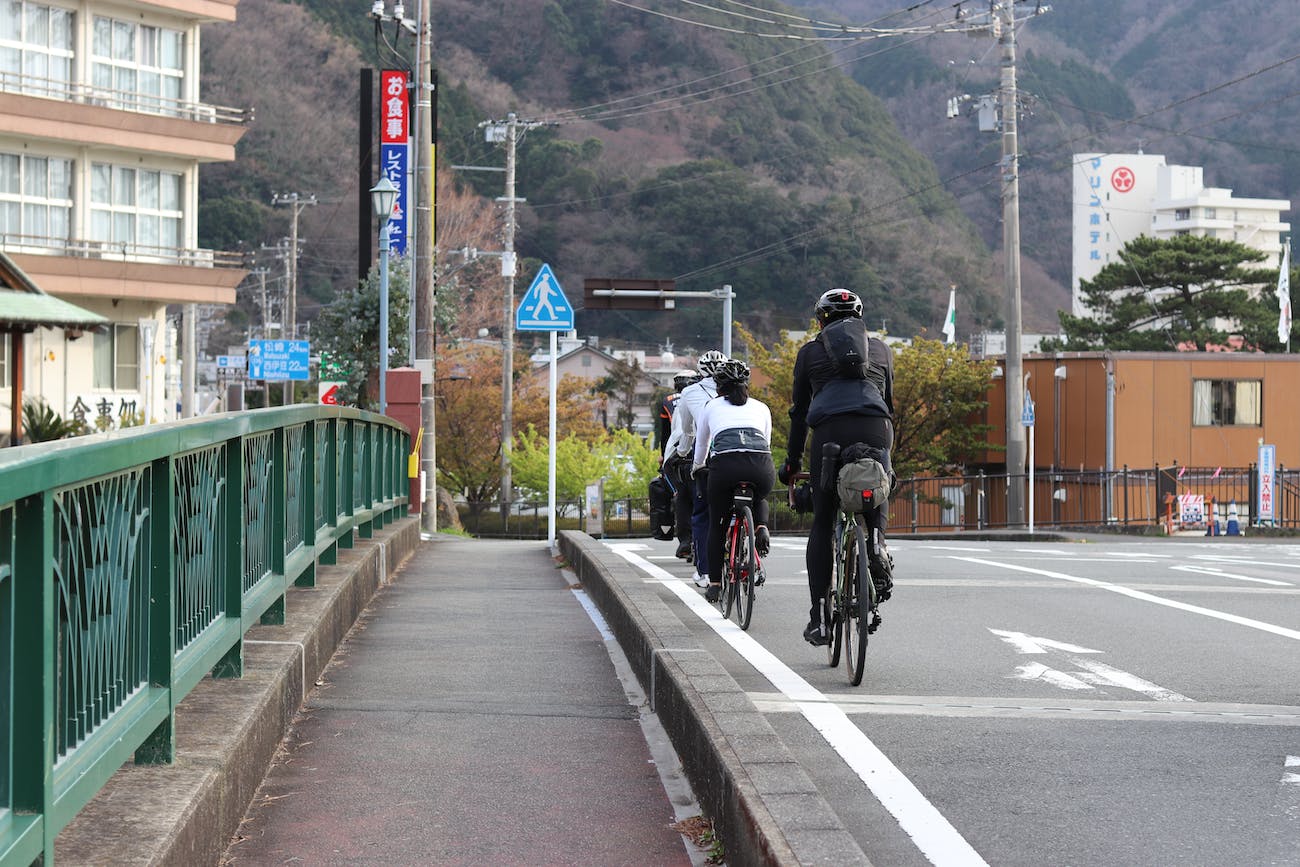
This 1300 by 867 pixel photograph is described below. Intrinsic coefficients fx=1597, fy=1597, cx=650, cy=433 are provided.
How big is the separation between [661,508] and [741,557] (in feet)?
17.9

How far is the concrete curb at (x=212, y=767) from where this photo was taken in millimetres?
Result: 3717

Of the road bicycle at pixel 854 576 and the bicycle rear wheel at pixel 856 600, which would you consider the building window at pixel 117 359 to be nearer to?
the road bicycle at pixel 854 576

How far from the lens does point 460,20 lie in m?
98.5

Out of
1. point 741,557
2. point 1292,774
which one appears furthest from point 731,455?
point 1292,774

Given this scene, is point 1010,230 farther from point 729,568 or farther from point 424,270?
point 729,568

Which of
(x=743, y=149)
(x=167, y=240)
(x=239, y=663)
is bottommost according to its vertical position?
(x=239, y=663)

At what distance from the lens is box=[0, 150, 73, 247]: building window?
1453 inches

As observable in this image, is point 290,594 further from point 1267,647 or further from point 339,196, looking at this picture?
point 339,196

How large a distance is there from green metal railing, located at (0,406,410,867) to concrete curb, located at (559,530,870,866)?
161 cm

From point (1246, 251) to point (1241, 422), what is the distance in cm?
2534

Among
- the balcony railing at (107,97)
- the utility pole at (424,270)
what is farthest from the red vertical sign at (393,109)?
the balcony railing at (107,97)

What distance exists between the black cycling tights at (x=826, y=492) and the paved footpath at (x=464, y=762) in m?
1.15

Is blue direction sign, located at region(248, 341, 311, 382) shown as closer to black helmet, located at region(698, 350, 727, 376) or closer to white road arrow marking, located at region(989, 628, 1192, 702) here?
black helmet, located at region(698, 350, 727, 376)

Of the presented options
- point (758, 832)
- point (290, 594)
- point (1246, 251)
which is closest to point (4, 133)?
point (290, 594)
